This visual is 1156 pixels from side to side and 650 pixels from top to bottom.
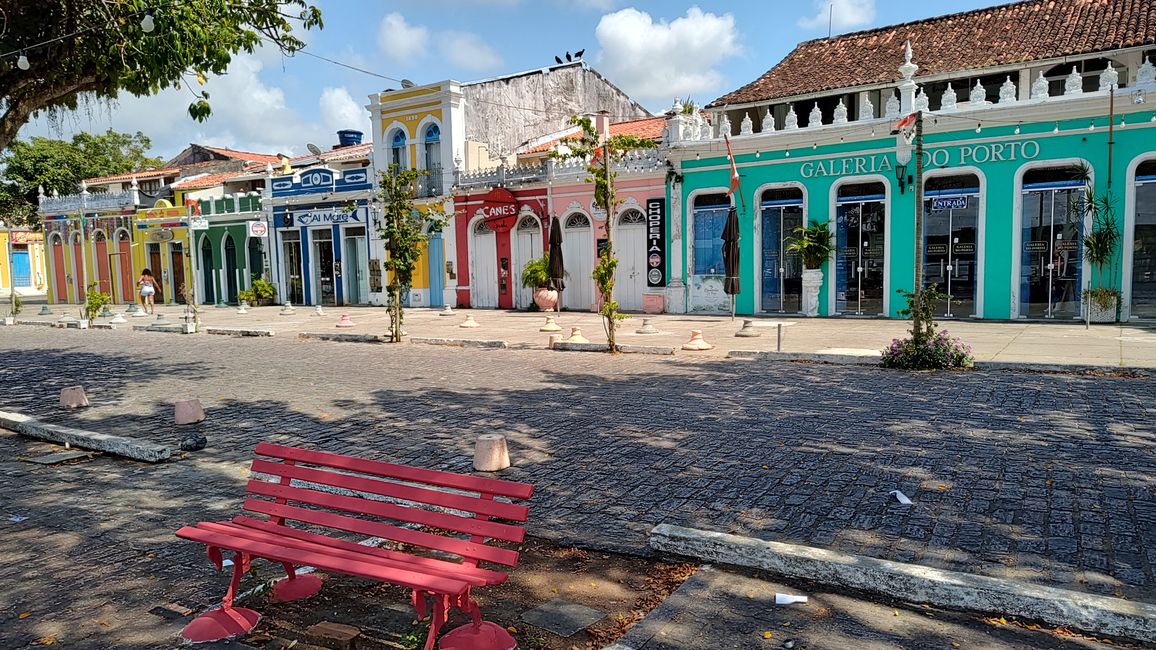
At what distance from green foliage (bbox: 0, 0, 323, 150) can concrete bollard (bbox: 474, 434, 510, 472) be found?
5363 mm

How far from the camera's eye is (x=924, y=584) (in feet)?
12.2

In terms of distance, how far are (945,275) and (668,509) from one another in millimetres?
15148

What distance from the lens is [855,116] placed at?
1961 cm

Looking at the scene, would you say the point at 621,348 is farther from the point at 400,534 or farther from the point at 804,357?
the point at 400,534

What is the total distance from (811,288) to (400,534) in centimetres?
1735

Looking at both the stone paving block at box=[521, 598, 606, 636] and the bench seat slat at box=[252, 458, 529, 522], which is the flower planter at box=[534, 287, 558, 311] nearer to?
the bench seat slat at box=[252, 458, 529, 522]

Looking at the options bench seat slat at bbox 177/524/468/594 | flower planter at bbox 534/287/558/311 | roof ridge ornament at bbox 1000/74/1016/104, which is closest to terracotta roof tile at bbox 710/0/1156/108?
roof ridge ornament at bbox 1000/74/1016/104

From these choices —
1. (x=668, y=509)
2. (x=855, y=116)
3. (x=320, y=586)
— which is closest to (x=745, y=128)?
(x=855, y=116)

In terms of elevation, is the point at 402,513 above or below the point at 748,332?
above

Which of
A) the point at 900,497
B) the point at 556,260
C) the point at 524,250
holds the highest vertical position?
the point at 524,250

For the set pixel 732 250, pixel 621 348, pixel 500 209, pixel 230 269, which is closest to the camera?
pixel 621 348

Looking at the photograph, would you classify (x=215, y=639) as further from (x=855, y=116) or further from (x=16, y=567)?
(x=855, y=116)

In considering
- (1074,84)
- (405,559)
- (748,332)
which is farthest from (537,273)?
(405,559)

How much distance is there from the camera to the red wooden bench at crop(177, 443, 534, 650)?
10.7ft
